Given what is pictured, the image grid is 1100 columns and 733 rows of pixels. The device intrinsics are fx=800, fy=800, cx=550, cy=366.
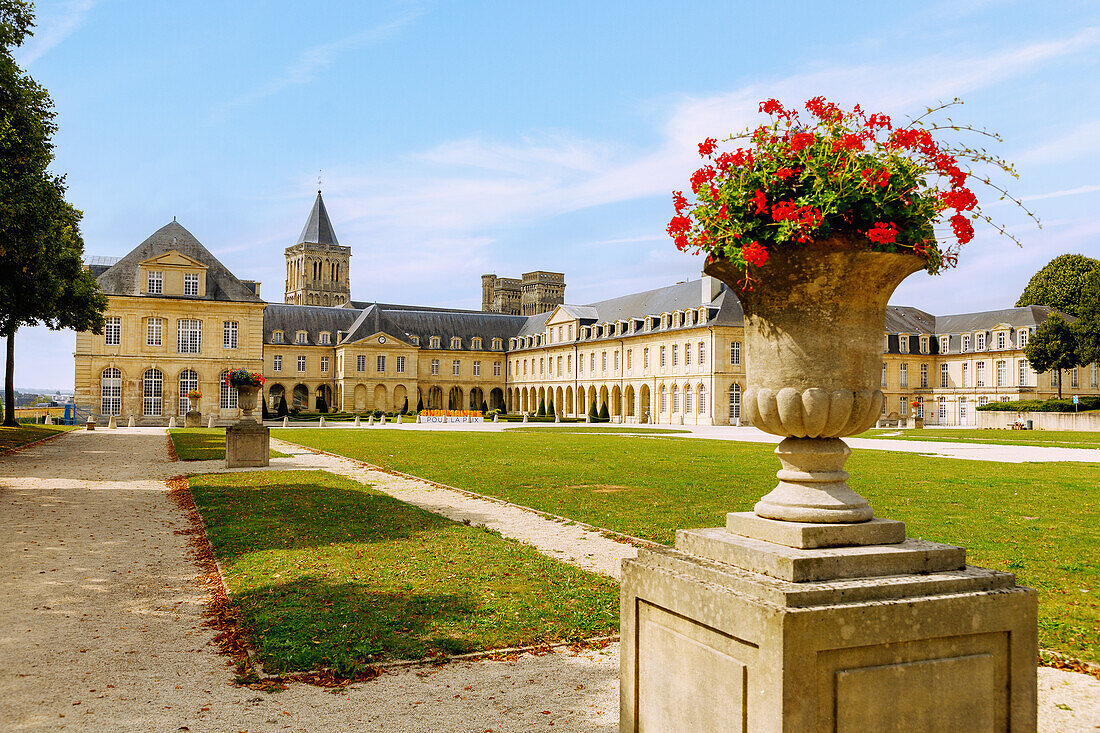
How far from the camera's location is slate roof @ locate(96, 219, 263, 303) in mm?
53031

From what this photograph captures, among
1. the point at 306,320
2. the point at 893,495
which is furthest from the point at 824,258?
the point at 306,320

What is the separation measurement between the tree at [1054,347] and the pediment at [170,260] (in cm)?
5659

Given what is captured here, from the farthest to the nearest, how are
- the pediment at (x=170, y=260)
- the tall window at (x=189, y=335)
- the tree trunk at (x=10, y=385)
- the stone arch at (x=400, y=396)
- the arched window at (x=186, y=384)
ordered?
the stone arch at (x=400, y=396), the arched window at (x=186, y=384), the tall window at (x=189, y=335), the pediment at (x=170, y=260), the tree trunk at (x=10, y=385)

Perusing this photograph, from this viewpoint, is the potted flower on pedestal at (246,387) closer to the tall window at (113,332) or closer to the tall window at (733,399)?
the tall window at (113,332)

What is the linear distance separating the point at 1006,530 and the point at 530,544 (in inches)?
225

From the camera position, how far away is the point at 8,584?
721cm

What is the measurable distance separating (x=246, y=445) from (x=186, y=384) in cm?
3871

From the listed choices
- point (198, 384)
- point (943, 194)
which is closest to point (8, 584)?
point (943, 194)

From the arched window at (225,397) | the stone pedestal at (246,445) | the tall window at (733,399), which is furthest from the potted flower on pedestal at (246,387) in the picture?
the tall window at (733,399)

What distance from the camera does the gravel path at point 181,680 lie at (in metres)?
4.19

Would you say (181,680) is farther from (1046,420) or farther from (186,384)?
(186,384)

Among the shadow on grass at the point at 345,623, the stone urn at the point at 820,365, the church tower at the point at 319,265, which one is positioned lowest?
the shadow on grass at the point at 345,623

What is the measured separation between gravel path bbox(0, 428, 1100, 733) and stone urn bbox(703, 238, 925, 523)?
1.78 metres

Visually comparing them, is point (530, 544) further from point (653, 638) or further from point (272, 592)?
point (653, 638)
